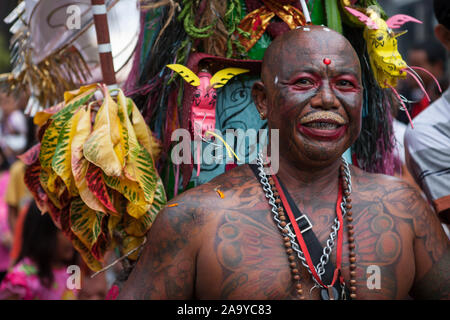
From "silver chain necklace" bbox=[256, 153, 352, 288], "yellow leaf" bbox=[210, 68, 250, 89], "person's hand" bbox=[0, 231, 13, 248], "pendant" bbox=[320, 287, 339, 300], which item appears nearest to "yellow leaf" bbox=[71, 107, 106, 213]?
"yellow leaf" bbox=[210, 68, 250, 89]

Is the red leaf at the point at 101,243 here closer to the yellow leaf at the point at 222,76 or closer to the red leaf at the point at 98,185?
the red leaf at the point at 98,185

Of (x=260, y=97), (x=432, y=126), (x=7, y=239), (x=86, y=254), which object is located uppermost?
(x=260, y=97)

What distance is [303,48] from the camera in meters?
1.98

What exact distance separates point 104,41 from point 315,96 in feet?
3.16

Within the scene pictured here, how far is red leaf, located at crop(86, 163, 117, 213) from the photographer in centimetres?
214

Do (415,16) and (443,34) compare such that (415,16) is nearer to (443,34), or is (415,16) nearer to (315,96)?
(443,34)

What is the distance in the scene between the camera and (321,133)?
1921mm

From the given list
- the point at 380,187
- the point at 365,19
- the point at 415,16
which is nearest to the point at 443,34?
the point at 365,19

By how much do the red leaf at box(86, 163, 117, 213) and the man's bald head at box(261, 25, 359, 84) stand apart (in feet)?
2.37

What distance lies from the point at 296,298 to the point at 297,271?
3.4 inches

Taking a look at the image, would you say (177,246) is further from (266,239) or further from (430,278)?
(430,278)

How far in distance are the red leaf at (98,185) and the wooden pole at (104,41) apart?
0.41 meters

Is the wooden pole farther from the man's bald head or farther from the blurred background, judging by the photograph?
the blurred background

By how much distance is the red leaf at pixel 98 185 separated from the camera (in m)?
2.14
